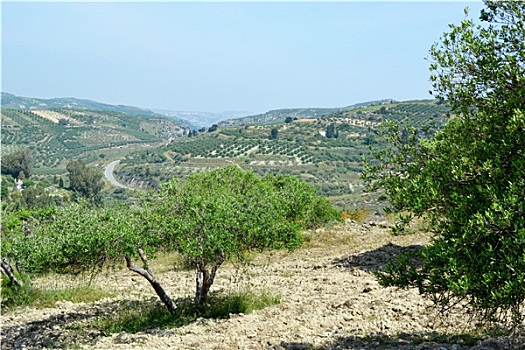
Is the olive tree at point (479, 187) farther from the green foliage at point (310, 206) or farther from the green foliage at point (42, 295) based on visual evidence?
the green foliage at point (310, 206)

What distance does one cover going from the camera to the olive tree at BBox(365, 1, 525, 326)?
6.20 meters

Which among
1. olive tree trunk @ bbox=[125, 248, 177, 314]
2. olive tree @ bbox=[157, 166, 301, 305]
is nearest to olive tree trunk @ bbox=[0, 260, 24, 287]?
olive tree trunk @ bbox=[125, 248, 177, 314]

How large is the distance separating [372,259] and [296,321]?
28.5 ft

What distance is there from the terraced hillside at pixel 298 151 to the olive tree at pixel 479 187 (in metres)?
94.0

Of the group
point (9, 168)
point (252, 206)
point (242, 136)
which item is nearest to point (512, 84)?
point (252, 206)

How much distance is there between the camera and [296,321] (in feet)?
39.7

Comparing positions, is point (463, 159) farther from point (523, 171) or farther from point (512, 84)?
point (512, 84)

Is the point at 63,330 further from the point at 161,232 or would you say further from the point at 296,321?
the point at 296,321

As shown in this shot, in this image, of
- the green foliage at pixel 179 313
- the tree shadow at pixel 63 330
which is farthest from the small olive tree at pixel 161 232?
the tree shadow at pixel 63 330

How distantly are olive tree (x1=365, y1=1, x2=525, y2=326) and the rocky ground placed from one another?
214cm

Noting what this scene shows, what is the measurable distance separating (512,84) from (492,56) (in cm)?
62

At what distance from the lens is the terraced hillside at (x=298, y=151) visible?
126m

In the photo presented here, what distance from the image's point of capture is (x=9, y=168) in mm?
119000

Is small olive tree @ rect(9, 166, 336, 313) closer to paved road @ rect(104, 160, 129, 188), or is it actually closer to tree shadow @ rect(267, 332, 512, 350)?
tree shadow @ rect(267, 332, 512, 350)
